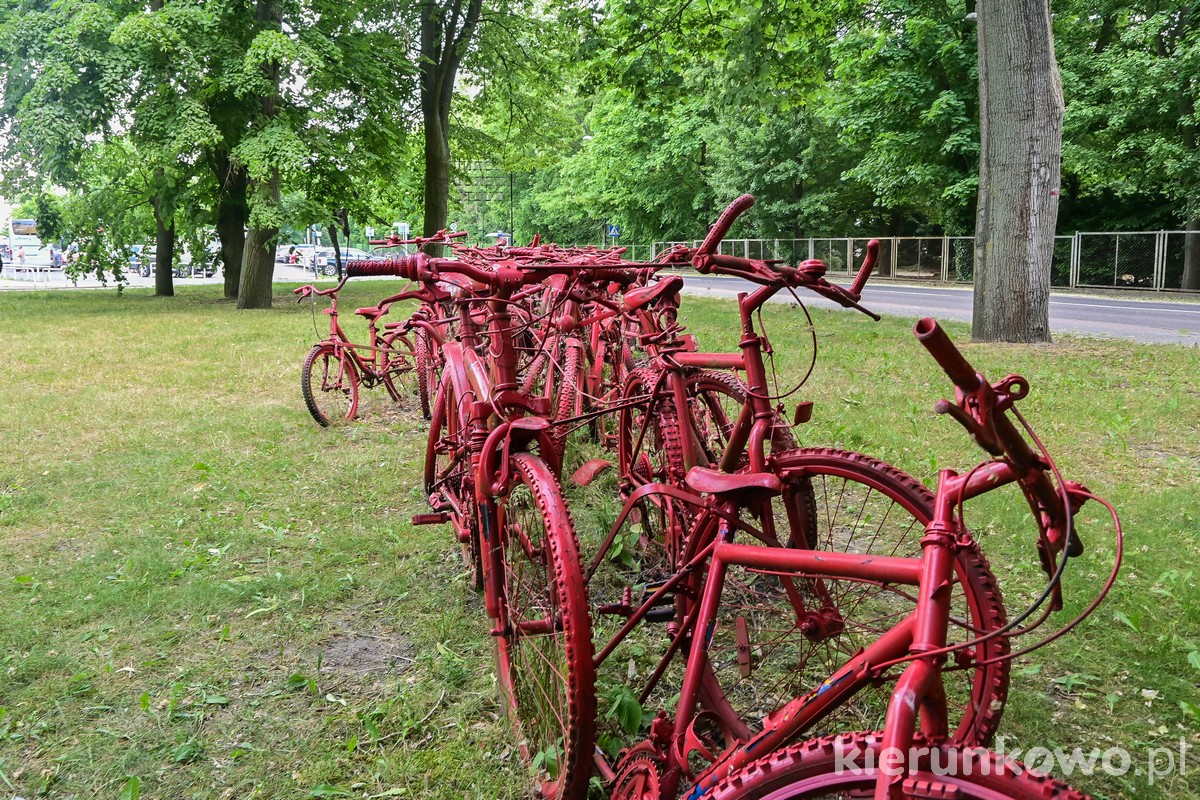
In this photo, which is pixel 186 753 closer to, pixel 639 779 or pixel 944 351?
pixel 639 779

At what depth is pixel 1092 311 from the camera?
15.8m

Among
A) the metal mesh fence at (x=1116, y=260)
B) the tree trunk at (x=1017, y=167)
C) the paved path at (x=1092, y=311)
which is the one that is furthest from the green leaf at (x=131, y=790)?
the metal mesh fence at (x=1116, y=260)

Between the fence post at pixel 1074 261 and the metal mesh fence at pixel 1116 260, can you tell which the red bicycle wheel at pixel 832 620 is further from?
the fence post at pixel 1074 261

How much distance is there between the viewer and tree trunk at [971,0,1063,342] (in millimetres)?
9211

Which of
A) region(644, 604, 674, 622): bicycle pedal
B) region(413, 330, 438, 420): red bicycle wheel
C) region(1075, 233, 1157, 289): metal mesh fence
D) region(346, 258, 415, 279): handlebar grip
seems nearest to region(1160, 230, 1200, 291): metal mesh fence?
region(1075, 233, 1157, 289): metal mesh fence

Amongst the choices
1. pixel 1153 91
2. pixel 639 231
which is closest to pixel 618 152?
pixel 639 231

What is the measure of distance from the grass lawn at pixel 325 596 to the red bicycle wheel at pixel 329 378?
0.24 m

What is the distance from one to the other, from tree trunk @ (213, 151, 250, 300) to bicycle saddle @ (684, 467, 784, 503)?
65.0 feet

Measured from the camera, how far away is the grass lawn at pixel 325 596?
8.44 feet

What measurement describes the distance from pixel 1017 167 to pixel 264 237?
15.2 metres

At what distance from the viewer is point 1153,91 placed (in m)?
20.5

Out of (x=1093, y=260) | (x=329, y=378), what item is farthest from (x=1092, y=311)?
(x=329, y=378)

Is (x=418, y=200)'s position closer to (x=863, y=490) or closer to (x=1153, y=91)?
(x=1153, y=91)

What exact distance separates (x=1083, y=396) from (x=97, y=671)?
6.87 m
